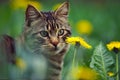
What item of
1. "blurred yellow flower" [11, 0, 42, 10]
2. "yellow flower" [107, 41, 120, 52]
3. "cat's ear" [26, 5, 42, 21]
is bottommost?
"yellow flower" [107, 41, 120, 52]

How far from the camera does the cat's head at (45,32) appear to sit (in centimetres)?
237

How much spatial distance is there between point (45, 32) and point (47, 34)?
0.01 metres

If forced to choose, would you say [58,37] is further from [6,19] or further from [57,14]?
[6,19]

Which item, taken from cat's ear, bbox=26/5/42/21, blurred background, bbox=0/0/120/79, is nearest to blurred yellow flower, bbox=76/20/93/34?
blurred background, bbox=0/0/120/79

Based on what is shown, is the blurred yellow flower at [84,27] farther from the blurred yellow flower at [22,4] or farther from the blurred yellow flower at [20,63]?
the blurred yellow flower at [20,63]

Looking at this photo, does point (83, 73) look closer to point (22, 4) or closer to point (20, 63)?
point (20, 63)

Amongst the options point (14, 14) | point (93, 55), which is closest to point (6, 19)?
point (14, 14)

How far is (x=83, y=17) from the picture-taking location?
2678 millimetres

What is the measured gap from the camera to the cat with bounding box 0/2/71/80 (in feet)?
7.78

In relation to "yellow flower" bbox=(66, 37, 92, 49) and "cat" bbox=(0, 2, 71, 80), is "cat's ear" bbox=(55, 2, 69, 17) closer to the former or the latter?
"cat" bbox=(0, 2, 71, 80)

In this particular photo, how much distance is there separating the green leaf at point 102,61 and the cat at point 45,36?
12cm

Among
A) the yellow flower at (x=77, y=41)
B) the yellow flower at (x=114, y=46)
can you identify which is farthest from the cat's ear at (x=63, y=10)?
the yellow flower at (x=114, y=46)

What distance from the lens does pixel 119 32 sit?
110 inches

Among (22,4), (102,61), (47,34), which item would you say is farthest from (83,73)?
(22,4)
